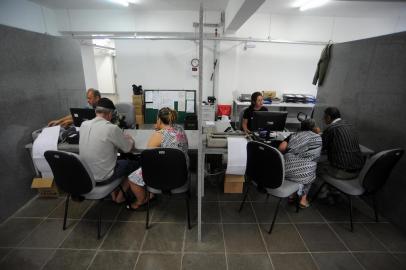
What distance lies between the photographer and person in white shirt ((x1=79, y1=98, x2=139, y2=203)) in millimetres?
1836

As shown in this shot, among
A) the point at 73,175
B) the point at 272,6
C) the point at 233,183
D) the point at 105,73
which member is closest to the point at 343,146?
the point at 233,183

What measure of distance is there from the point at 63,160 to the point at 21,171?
114 centimetres

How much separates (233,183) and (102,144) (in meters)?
1.57

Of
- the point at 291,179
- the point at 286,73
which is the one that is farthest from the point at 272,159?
the point at 286,73

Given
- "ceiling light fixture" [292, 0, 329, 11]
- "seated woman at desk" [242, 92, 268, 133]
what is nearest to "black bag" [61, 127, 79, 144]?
"seated woman at desk" [242, 92, 268, 133]

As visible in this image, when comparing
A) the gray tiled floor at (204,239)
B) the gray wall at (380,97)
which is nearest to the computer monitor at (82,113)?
the gray tiled floor at (204,239)

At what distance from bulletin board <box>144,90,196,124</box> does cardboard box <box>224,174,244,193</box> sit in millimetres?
3142

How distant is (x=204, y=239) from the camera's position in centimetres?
195

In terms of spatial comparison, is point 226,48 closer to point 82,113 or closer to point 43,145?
point 82,113

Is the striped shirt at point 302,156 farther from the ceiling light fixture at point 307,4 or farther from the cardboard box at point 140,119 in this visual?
the cardboard box at point 140,119

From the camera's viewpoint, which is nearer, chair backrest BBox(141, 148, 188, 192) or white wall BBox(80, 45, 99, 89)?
chair backrest BBox(141, 148, 188, 192)

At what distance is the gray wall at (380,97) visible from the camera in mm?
2109

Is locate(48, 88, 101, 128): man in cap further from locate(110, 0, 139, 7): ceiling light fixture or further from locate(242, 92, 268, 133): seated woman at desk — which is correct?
locate(110, 0, 139, 7): ceiling light fixture

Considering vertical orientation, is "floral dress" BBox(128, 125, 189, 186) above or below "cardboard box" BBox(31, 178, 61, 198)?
above
